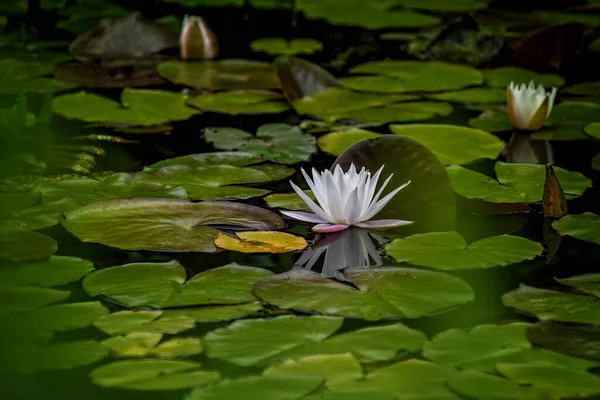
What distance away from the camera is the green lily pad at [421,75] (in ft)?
12.0

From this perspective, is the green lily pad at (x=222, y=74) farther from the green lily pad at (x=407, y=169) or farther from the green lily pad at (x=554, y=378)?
the green lily pad at (x=554, y=378)

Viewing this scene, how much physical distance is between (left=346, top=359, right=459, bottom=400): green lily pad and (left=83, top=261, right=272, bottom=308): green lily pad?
39 cm

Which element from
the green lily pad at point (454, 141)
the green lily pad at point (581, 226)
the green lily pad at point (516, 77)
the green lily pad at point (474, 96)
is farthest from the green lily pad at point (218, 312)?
the green lily pad at point (516, 77)

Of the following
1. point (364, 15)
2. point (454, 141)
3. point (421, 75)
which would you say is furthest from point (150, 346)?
point (364, 15)

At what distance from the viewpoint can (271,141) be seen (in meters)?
3.01

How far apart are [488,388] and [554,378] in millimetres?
119

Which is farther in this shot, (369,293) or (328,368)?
(369,293)

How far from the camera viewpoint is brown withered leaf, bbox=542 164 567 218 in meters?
2.40

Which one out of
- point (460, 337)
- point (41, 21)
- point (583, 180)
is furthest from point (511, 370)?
point (41, 21)

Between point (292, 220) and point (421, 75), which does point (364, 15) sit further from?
point (292, 220)

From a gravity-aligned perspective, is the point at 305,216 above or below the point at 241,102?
below

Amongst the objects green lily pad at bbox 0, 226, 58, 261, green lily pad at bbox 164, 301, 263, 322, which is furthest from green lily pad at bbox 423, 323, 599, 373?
green lily pad at bbox 0, 226, 58, 261

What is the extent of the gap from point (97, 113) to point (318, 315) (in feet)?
5.47

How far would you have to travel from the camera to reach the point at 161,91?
11.5ft
